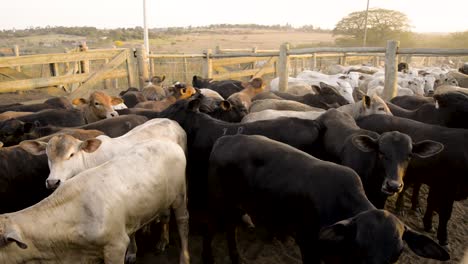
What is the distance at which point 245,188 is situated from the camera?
3.79 meters

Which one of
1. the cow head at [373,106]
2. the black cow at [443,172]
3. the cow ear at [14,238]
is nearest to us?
the cow ear at [14,238]

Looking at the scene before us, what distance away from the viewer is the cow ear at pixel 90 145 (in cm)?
409

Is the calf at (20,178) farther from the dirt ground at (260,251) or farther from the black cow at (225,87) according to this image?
the black cow at (225,87)

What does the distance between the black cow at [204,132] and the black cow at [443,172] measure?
4.63ft

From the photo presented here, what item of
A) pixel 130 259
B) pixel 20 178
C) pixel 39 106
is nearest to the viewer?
pixel 130 259

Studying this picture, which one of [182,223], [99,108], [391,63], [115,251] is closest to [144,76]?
[99,108]

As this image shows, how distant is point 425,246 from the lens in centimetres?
277

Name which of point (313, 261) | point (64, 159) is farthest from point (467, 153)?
point (64, 159)

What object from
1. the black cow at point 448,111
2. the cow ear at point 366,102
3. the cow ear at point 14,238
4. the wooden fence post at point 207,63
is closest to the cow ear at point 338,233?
the cow ear at point 14,238

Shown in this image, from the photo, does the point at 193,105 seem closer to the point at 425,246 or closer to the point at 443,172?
the point at 443,172

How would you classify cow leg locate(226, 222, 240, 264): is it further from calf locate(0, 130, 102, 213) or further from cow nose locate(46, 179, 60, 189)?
calf locate(0, 130, 102, 213)

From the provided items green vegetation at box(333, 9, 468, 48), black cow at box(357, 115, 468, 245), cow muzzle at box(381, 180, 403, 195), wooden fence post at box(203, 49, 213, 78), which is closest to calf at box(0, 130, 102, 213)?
cow muzzle at box(381, 180, 403, 195)

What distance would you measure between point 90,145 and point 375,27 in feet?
158

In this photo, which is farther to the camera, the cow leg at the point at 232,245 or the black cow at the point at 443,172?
the black cow at the point at 443,172
